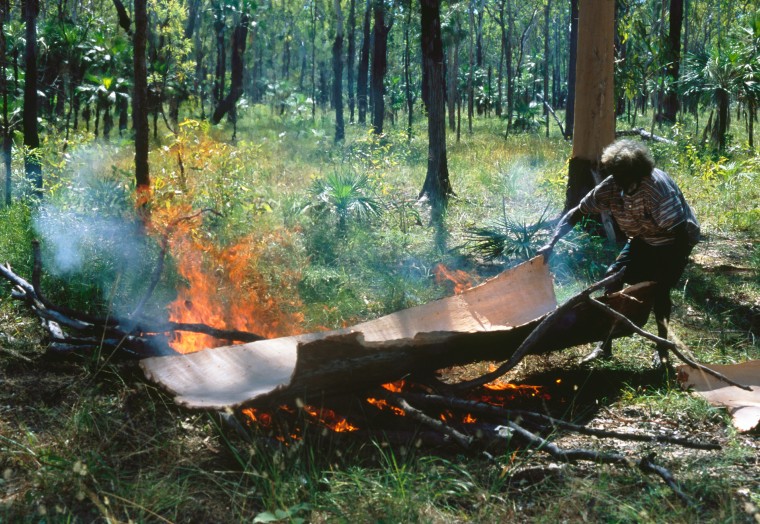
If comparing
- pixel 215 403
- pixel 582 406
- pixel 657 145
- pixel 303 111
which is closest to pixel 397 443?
pixel 215 403

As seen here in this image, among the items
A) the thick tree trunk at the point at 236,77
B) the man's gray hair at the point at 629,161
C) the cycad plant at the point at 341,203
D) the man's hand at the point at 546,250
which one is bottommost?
the cycad plant at the point at 341,203

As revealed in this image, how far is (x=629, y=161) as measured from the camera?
4.70 meters

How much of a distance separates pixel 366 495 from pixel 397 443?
23.7 inches

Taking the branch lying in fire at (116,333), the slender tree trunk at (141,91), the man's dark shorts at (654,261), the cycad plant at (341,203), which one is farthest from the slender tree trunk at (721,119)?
the branch lying in fire at (116,333)

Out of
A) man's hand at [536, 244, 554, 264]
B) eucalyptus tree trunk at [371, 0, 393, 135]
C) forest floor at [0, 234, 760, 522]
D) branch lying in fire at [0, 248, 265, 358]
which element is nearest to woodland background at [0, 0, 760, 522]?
forest floor at [0, 234, 760, 522]

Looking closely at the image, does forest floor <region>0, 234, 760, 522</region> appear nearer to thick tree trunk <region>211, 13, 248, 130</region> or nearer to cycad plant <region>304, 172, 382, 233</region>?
cycad plant <region>304, 172, 382, 233</region>

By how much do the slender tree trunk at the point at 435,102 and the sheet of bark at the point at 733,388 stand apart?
18.5 ft

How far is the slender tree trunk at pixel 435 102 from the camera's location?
33.8ft

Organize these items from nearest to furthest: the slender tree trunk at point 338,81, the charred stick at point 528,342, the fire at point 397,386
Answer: the charred stick at point 528,342 < the fire at point 397,386 < the slender tree trunk at point 338,81

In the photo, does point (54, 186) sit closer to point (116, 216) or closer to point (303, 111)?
point (116, 216)

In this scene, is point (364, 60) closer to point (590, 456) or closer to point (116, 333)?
point (116, 333)

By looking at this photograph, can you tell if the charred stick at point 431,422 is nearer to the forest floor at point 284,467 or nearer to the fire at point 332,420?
the forest floor at point 284,467

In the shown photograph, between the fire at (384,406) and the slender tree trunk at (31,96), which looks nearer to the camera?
the fire at (384,406)

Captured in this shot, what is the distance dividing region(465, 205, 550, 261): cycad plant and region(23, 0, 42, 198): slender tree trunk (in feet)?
16.6
